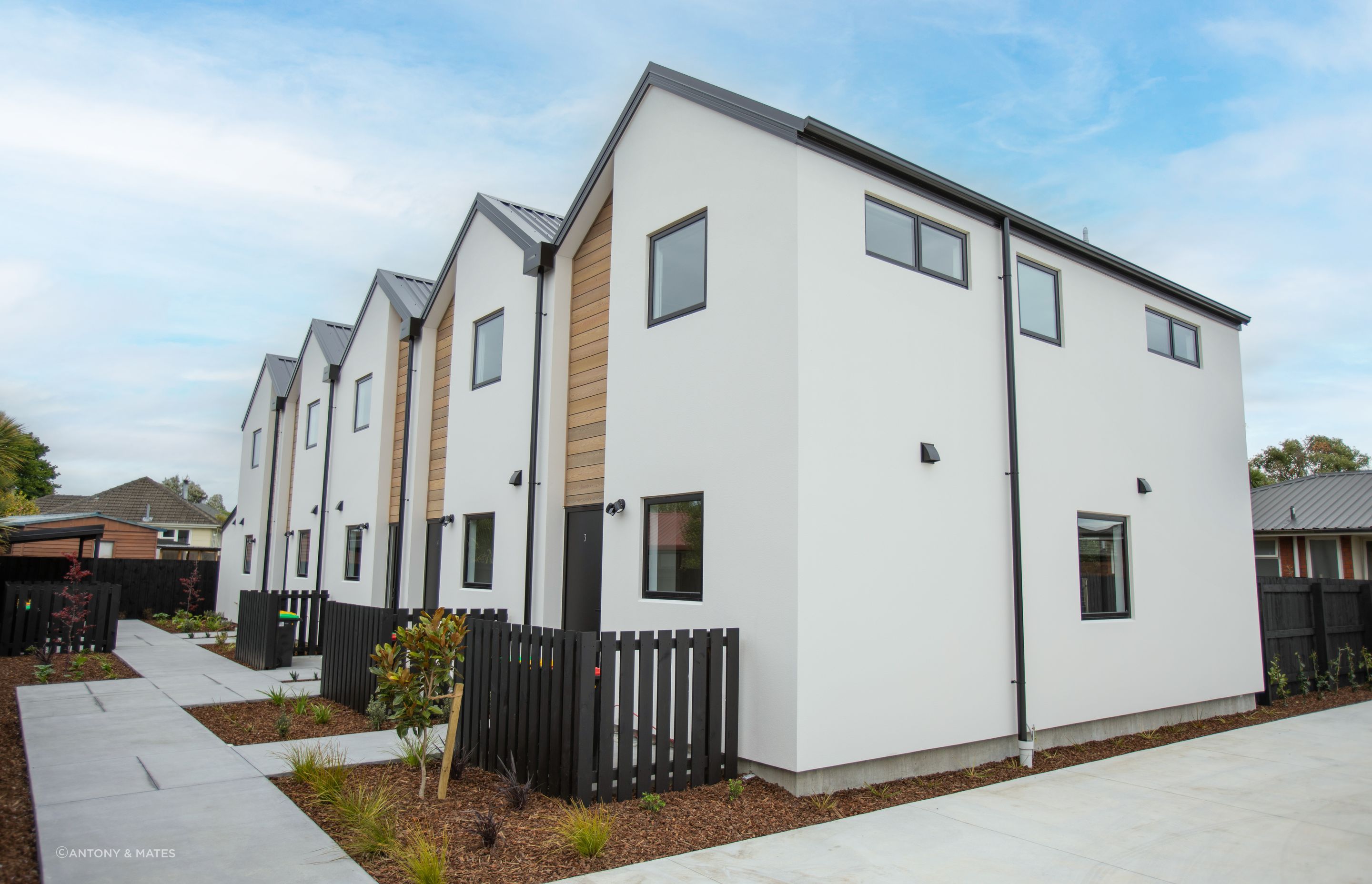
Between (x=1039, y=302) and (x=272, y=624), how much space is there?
39.4 ft

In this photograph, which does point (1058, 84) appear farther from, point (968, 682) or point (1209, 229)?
point (968, 682)

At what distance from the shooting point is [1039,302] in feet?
29.9

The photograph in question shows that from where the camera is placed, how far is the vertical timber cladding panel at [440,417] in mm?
12938

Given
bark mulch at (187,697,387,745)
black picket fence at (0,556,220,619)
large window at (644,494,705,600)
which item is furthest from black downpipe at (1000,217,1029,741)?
black picket fence at (0,556,220,619)

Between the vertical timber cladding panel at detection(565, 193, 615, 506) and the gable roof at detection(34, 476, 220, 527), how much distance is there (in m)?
52.3

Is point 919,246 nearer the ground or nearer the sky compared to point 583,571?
nearer the sky

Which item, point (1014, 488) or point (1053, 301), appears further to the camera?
point (1053, 301)

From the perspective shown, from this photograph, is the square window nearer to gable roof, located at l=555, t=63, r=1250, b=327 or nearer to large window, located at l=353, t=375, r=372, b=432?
gable roof, located at l=555, t=63, r=1250, b=327

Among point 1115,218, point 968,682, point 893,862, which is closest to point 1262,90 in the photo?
point 1115,218

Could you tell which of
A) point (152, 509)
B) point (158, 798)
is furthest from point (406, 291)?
point (152, 509)

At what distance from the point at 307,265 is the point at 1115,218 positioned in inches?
731

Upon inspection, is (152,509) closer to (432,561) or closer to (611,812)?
(432,561)

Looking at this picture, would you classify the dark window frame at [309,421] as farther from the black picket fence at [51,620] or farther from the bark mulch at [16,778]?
the bark mulch at [16,778]

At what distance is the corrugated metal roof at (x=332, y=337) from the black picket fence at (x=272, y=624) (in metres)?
5.87
